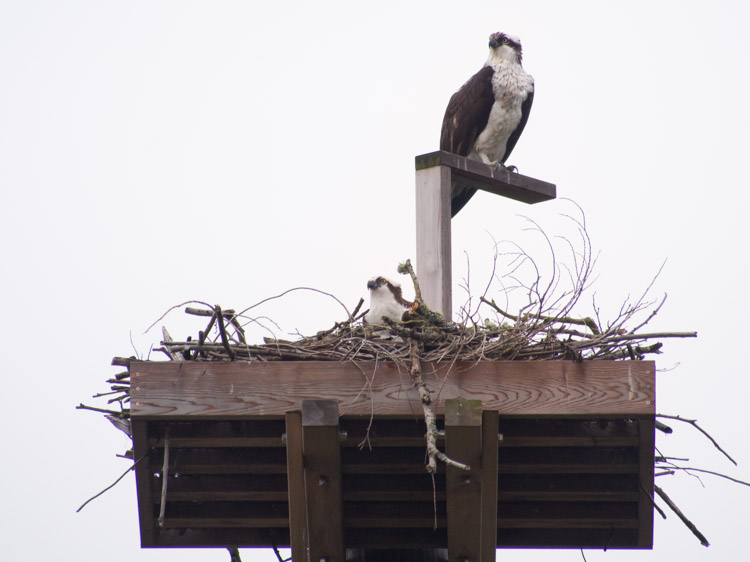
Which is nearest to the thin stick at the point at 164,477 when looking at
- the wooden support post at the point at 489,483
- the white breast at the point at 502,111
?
the wooden support post at the point at 489,483

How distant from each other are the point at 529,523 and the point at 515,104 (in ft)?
11.4

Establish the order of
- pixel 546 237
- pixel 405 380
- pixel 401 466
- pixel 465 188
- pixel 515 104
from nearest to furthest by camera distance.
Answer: pixel 405 380, pixel 401 466, pixel 546 237, pixel 465 188, pixel 515 104

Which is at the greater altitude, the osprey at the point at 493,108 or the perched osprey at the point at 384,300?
the osprey at the point at 493,108

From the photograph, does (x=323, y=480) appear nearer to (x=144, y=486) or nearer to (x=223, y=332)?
(x=223, y=332)

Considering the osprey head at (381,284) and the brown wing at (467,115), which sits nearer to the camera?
the osprey head at (381,284)

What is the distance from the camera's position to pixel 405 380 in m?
3.87

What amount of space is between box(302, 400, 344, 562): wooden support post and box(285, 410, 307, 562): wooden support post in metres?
0.03

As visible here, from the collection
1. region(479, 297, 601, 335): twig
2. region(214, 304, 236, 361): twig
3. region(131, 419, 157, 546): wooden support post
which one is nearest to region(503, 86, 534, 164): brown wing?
region(479, 297, 601, 335): twig

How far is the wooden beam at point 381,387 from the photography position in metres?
3.84

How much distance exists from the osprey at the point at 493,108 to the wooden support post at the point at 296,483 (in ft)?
10.7

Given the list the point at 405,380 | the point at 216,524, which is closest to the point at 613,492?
the point at 405,380

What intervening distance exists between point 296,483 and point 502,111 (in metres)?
3.73

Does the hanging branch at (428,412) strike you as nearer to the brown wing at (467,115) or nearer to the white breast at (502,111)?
the brown wing at (467,115)

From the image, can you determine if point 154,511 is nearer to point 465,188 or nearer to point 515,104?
point 465,188
